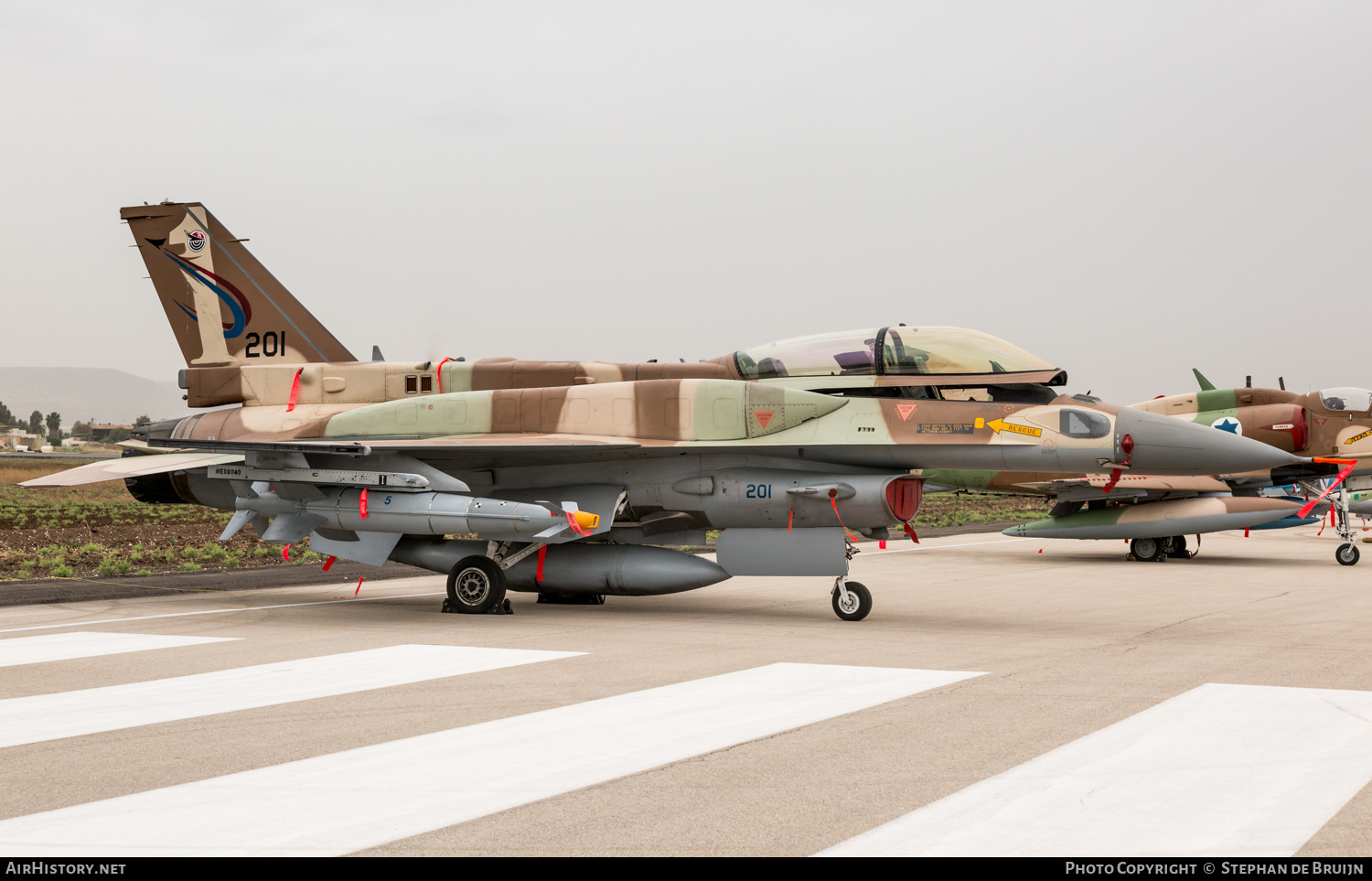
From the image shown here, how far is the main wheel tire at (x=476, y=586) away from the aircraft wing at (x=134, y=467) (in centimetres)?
259

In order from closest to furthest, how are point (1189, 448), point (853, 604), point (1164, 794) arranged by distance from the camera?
point (1164, 794)
point (1189, 448)
point (853, 604)

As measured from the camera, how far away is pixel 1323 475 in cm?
2033

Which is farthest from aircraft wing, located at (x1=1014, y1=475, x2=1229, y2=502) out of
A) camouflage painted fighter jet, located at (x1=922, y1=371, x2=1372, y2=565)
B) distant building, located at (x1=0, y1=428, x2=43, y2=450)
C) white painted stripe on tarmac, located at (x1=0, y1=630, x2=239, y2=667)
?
distant building, located at (x1=0, y1=428, x2=43, y2=450)

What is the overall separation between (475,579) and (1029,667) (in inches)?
238

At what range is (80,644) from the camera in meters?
9.05

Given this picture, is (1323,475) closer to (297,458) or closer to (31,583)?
(297,458)

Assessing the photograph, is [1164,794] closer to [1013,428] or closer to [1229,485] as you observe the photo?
[1013,428]

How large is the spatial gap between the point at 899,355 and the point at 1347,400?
13032 mm

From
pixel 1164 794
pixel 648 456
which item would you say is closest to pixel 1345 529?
pixel 648 456

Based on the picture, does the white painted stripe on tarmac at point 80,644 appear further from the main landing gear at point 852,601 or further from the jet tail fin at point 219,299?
the main landing gear at point 852,601

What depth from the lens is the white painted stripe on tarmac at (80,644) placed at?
841 cm

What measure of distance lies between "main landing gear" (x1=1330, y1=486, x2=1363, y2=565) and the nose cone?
11.0 metres

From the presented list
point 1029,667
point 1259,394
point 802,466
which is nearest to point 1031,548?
point 1259,394

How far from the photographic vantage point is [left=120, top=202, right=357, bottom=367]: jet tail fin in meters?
14.1
